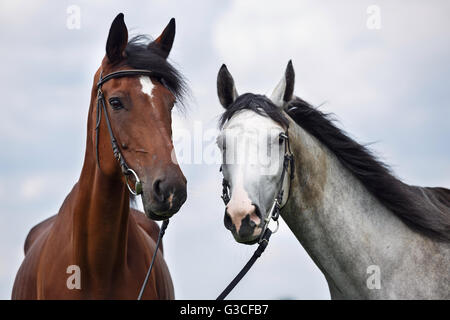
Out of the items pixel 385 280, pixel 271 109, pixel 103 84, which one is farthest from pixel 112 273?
pixel 385 280

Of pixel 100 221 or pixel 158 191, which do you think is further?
pixel 100 221

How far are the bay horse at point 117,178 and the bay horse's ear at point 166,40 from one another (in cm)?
10

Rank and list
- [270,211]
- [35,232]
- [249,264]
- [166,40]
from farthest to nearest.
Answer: [35,232]
[166,40]
[249,264]
[270,211]

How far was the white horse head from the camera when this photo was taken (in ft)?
16.8

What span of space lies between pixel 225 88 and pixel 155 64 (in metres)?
0.78

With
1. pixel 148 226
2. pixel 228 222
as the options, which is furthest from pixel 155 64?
pixel 148 226

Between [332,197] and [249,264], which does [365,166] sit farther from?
[249,264]

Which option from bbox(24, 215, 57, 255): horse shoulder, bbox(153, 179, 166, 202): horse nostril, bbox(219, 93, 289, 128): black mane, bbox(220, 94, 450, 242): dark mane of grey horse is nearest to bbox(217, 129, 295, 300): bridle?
bbox(219, 93, 289, 128): black mane

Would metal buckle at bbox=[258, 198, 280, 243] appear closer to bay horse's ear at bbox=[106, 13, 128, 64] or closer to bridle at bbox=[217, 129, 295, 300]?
bridle at bbox=[217, 129, 295, 300]

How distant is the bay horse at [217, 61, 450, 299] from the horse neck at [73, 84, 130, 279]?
1.20m

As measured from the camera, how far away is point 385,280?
221 inches

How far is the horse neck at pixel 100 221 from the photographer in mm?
6012

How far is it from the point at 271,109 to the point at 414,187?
205cm

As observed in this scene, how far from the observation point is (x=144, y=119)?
571 cm
